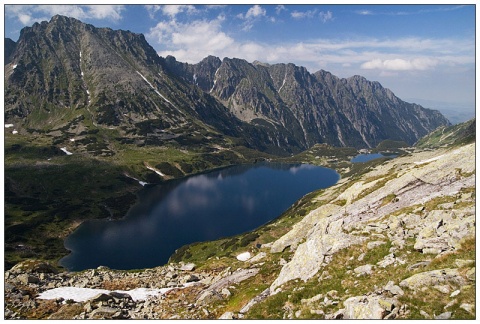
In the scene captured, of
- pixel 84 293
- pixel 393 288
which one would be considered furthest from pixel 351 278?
pixel 84 293

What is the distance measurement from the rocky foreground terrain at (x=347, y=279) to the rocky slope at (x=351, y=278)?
0.30 feet

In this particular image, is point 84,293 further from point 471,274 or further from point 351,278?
point 471,274

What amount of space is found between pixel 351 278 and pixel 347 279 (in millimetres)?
333

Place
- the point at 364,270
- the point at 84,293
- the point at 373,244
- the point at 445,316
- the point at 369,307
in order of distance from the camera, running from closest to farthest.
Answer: the point at 445,316 → the point at 369,307 → the point at 364,270 → the point at 373,244 → the point at 84,293

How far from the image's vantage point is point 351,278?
25.9 meters

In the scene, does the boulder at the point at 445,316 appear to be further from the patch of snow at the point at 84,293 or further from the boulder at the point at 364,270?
the patch of snow at the point at 84,293

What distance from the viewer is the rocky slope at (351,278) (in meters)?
20.6

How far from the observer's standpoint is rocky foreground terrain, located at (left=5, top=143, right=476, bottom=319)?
2061 centimetres

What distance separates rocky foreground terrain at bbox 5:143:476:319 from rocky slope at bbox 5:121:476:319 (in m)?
0.09

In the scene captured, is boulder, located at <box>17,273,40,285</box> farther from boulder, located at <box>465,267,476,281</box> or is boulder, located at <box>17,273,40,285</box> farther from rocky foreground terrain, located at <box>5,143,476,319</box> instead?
boulder, located at <box>465,267,476,281</box>

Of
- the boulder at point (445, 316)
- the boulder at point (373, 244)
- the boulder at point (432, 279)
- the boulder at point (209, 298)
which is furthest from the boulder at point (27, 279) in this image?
the boulder at point (445, 316)

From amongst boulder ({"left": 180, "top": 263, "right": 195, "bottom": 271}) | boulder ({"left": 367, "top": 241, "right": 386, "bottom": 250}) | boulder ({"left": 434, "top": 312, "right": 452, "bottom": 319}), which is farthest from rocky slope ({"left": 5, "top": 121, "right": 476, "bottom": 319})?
boulder ({"left": 180, "top": 263, "right": 195, "bottom": 271})
